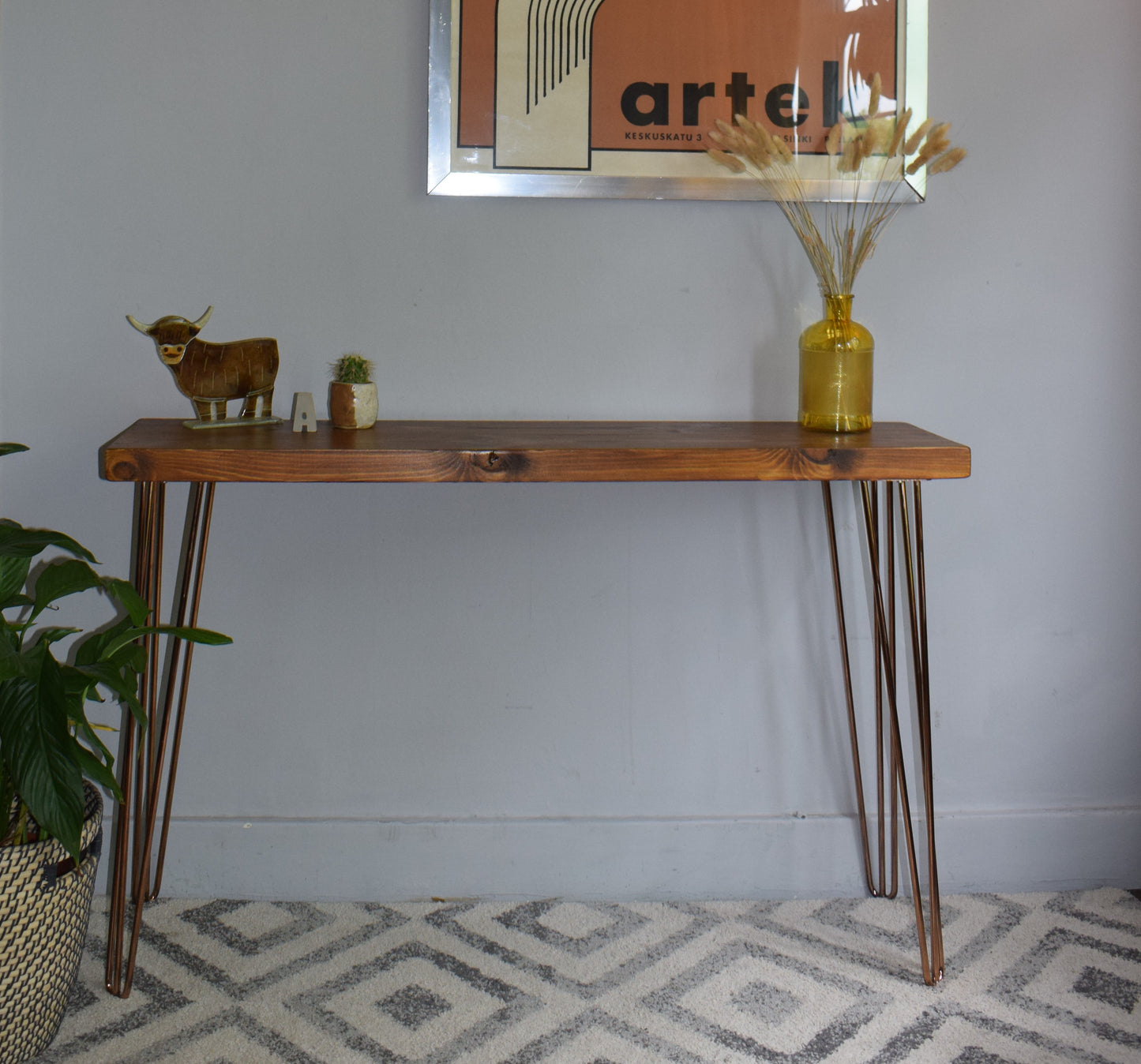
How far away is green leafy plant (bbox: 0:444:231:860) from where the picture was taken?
136 centimetres

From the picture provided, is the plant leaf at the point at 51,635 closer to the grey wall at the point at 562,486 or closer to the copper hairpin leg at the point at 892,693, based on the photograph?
the grey wall at the point at 562,486

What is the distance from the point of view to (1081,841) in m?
2.05

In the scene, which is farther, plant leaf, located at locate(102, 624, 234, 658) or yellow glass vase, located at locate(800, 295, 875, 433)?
yellow glass vase, located at locate(800, 295, 875, 433)

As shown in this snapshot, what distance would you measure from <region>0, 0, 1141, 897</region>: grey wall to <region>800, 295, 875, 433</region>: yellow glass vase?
169 mm

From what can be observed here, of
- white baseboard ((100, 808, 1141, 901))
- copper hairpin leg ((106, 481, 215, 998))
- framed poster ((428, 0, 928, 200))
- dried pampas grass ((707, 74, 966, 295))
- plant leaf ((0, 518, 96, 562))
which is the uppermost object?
framed poster ((428, 0, 928, 200))

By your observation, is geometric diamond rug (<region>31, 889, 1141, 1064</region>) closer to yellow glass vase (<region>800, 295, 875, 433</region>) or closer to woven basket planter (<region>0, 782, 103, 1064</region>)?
woven basket planter (<region>0, 782, 103, 1064</region>)

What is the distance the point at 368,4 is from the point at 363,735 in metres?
1.24

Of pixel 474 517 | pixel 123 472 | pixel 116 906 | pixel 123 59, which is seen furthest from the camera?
pixel 474 517

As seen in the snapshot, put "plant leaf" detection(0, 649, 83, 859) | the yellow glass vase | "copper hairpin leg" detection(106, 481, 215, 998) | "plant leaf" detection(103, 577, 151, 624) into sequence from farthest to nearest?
the yellow glass vase < "copper hairpin leg" detection(106, 481, 215, 998) < "plant leaf" detection(103, 577, 151, 624) < "plant leaf" detection(0, 649, 83, 859)

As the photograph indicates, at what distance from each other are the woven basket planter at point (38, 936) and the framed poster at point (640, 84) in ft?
3.79

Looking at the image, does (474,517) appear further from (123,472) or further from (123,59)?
(123,59)

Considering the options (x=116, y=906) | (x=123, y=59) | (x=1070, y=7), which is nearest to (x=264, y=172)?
(x=123, y=59)

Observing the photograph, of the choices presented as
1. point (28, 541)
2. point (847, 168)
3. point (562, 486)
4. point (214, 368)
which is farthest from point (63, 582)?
point (847, 168)

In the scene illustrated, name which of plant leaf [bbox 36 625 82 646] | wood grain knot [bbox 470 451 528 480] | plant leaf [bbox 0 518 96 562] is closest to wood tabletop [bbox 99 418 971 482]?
wood grain knot [bbox 470 451 528 480]
